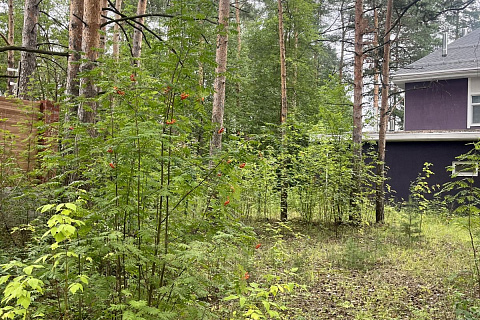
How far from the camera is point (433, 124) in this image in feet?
49.4

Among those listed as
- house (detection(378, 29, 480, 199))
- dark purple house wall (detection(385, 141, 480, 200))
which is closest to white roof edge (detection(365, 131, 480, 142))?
house (detection(378, 29, 480, 199))

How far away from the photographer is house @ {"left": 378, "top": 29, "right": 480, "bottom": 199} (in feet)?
43.1

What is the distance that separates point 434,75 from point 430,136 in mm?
3253

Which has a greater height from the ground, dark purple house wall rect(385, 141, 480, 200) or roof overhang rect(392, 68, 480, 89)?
roof overhang rect(392, 68, 480, 89)

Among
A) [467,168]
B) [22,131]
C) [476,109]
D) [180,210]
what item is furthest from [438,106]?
[22,131]

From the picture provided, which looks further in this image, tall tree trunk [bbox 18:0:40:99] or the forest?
tall tree trunk [bbox 18:0:40:99]

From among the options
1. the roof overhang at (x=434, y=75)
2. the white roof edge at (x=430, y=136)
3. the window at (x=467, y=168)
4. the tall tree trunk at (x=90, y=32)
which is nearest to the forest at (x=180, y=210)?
the tall tree trunk at (x=90, y=32)

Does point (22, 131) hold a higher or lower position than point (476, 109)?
lower

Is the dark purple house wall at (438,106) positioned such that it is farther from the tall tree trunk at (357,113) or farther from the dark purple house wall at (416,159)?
the tall tree trunk at (357,113)

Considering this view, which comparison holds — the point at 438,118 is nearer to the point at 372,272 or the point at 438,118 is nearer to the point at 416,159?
the point at 416,159

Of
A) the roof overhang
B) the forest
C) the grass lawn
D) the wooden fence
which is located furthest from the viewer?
the roof overhang

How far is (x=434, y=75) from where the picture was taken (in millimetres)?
14633

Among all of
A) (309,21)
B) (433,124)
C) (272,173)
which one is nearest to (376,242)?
(272,173)

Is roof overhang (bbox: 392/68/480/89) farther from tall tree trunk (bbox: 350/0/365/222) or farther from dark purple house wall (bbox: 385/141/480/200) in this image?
tall tree trunk (bbox: 350/0/365/222)
